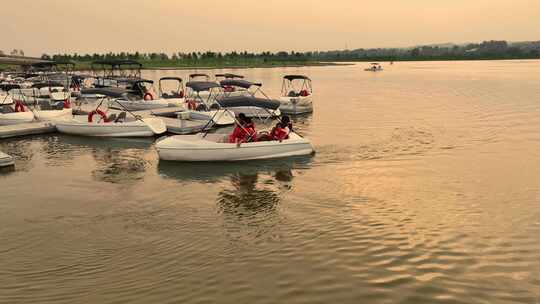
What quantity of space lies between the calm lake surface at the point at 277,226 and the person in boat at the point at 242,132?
4.10ft

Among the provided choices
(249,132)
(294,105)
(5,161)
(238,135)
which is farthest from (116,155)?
(294,105)

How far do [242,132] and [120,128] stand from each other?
10158mm

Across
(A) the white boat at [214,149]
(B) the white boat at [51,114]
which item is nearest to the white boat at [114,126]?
(B) the white boat at [51,114]

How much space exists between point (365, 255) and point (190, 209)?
6.38 meters

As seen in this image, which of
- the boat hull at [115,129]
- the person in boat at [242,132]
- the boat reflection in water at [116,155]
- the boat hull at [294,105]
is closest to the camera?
the boat reflection in water at [116,155]

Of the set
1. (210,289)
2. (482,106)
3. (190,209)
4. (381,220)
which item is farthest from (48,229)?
(482,106)

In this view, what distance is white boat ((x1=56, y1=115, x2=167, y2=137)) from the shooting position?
2781 cm

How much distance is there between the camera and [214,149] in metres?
21.1

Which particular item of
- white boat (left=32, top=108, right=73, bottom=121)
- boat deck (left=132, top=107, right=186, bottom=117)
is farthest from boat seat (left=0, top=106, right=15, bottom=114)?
boat deck (left=132, top=107, right=186, bottom=117)

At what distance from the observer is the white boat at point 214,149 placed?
2111cm

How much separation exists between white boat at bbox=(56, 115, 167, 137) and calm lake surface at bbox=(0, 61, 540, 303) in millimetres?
2294

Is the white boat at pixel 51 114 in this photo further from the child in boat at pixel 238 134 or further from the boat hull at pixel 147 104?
the child in boat at pixel 238 134

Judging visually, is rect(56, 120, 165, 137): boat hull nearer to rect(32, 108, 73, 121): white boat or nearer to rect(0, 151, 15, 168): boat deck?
rect(32, 108, 73, 121): white boat

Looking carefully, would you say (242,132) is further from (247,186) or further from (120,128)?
(120,128)
